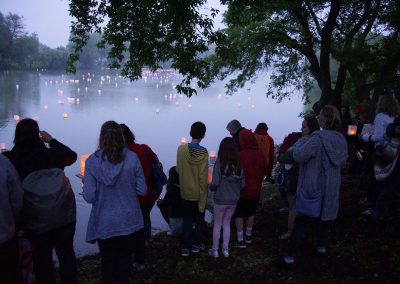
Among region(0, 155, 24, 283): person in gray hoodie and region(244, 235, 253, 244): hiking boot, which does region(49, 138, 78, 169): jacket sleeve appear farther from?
region(244, 235, 253, 244): hiking boot

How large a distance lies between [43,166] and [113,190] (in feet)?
2.24

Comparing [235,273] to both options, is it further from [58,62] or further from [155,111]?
[58,62]

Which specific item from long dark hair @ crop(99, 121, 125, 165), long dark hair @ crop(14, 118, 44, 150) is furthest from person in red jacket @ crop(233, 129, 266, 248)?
long dark hair @ crop(14, 118, 44, 150)

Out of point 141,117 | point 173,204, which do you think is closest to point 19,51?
point 141,117

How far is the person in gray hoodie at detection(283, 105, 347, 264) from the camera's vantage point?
4.23 meters

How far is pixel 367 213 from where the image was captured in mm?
5980

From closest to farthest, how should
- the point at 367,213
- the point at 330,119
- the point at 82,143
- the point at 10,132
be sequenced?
Answer: the point at 330,119, the point at 367,213, the point at 82,143, the point at 10,132

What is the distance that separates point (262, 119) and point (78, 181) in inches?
745

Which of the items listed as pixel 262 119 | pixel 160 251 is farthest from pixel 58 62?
pixel 160 251

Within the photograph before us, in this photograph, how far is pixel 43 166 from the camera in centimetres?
357

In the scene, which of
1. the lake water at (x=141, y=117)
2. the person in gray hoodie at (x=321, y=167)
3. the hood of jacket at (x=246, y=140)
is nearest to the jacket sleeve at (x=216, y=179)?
the hood of jacket at (x=246, y=140)

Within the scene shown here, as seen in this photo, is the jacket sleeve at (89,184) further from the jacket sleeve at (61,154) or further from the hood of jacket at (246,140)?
the hood of jacket at (246,140)

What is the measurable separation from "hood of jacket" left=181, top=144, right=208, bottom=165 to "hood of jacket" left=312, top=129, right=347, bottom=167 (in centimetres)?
140

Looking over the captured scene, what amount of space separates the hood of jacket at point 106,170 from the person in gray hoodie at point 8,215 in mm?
667
